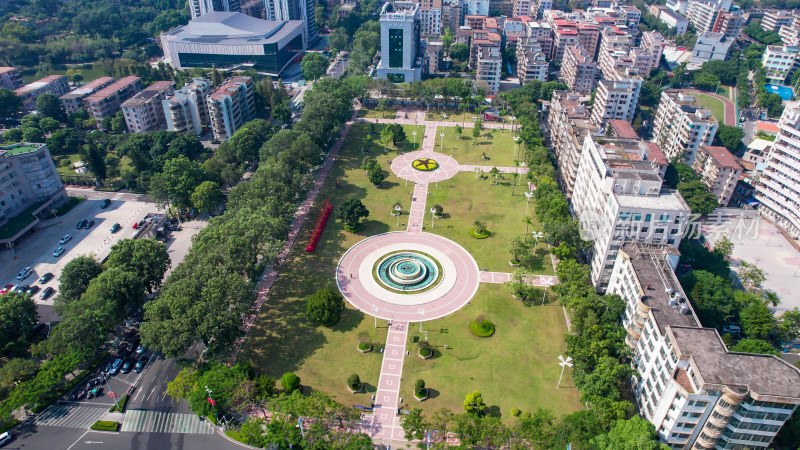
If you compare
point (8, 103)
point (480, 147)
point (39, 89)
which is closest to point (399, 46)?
point (480, 147)

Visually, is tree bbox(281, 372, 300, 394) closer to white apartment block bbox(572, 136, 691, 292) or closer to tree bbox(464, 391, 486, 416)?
tree bbox(464, 391, 486, 416)

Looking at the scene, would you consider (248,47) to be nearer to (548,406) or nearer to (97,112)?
(97,112)

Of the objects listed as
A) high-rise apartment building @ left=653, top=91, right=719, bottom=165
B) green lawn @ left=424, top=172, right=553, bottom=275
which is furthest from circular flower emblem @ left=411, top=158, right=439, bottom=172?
high-rise apartment building @ left=653, top=91, right=719, bottom=165

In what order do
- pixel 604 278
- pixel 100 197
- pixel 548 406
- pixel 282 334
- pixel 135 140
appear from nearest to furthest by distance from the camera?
pixel 548 406 → pixel 282 334 → pixel 604 278 → pixel 100 197 → pixel 135 140

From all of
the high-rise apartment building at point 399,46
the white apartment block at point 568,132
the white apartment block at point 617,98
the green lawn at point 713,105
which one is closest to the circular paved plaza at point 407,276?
the white apartment block at point 568,132

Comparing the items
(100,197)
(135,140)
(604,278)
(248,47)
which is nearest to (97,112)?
(135,140)

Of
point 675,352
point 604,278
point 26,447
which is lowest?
point 26,447

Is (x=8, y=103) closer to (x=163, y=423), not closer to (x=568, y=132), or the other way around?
(x=163, y=423)
